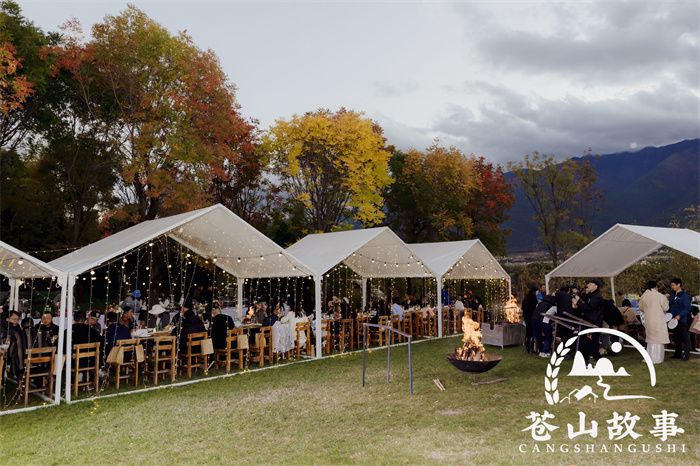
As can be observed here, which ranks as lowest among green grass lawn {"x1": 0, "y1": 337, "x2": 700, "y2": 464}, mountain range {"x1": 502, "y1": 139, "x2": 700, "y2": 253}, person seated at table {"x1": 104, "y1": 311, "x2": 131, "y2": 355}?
green grass lawn {"x1": 0, "y1": 337, "x2": 700, "y2": 464}

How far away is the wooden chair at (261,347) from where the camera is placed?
1000 cm

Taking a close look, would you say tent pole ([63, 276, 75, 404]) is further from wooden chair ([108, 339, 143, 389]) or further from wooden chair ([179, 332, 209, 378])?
wooden chair ([179, 332, 209, 378])

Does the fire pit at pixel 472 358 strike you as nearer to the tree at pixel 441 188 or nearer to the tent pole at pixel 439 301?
the tent pole at pixel 439 301

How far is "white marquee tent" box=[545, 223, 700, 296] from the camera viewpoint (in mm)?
10648

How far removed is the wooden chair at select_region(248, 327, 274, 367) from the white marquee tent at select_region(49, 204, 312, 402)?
1.55 metres

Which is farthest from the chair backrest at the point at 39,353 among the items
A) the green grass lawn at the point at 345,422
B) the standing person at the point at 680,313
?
the standing person at the point at 680,313

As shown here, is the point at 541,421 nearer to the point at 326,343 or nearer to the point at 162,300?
the point at 326,343

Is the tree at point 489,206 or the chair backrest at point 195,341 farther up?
the tree at point 489,206

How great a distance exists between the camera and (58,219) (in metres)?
20.7

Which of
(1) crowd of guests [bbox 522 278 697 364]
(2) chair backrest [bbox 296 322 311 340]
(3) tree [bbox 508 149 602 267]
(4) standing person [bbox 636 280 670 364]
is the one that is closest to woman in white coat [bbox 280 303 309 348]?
(2) chair backrest [bbox 296 322 311 340]

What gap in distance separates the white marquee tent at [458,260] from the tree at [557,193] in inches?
303

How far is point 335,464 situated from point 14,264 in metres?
7.80

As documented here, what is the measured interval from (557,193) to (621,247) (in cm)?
1159

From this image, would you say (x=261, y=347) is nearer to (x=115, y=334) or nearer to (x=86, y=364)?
(x=115, y=334)
